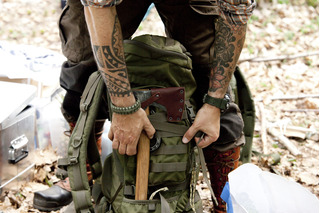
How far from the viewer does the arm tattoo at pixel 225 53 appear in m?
2.18

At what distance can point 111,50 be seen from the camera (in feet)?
6.29

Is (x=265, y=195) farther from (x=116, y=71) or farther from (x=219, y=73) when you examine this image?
(x=116, y=71)

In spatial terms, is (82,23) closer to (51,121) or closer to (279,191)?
(51,121)

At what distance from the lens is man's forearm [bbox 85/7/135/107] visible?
1.87 metres

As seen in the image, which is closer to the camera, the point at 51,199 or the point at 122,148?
the point at 122,148

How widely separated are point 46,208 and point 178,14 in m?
1.73

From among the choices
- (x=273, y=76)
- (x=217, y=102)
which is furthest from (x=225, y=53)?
(x=273, y=76)

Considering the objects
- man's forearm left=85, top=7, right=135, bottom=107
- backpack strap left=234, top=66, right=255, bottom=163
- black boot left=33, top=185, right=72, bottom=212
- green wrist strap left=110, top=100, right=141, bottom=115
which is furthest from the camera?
backpack strap left=234, top=66, right=255, bottom=163

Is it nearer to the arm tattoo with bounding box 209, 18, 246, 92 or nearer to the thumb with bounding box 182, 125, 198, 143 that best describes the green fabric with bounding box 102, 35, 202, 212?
the thumb with bounding box 182, 125, 198, 143

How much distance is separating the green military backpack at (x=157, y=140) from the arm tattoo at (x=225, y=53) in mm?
171

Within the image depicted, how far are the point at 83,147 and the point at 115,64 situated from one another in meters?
0.58

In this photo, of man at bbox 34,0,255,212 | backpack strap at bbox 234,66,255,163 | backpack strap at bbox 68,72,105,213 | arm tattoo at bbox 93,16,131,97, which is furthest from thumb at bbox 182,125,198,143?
backpack strap at bbox 234,66,255,163

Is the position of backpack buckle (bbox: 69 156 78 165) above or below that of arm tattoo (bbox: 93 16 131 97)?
below

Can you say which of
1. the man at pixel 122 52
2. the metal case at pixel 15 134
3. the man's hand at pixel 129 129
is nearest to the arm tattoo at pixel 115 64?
the man at pixel 122 52
